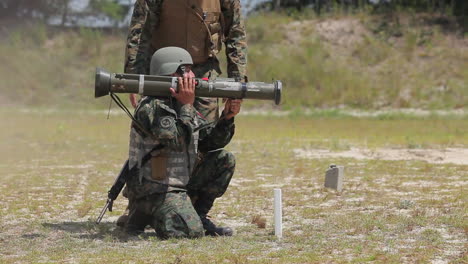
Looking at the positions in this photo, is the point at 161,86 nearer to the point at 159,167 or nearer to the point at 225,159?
the point at 159,167

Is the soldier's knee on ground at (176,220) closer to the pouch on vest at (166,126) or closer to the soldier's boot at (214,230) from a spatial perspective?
the soldier's boot at (214,230)

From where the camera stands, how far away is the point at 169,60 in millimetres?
6992

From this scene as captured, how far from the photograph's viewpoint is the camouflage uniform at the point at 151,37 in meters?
7.80

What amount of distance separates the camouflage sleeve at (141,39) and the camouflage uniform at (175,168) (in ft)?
2.58

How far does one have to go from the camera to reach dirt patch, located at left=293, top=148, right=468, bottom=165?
566 inches

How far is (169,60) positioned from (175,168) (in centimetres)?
94

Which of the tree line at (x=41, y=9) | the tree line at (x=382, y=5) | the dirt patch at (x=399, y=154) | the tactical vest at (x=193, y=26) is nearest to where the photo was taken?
the tactical vest at (x=193, y=26)

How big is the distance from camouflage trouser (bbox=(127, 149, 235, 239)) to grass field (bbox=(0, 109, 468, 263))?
13cm

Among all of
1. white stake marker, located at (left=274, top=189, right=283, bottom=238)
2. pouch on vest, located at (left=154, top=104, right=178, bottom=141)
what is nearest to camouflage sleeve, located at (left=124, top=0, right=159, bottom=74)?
pouch on vest, located at (left=154, top=104, right=178, bottom=141)

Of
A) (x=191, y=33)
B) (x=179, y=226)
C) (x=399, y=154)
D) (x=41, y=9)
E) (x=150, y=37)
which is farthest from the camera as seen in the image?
(x=41, y=9)

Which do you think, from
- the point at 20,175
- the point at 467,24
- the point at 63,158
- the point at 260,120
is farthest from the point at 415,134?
the point at 467,24

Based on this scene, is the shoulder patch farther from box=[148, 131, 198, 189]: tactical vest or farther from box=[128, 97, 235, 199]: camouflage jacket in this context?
box=[148, 131, 198, 189]: tactical vest

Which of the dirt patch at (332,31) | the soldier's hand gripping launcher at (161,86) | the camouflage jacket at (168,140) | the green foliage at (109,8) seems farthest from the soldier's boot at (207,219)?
the green foliage at (109,8)

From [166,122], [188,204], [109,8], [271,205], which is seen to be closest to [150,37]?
[166,122]
